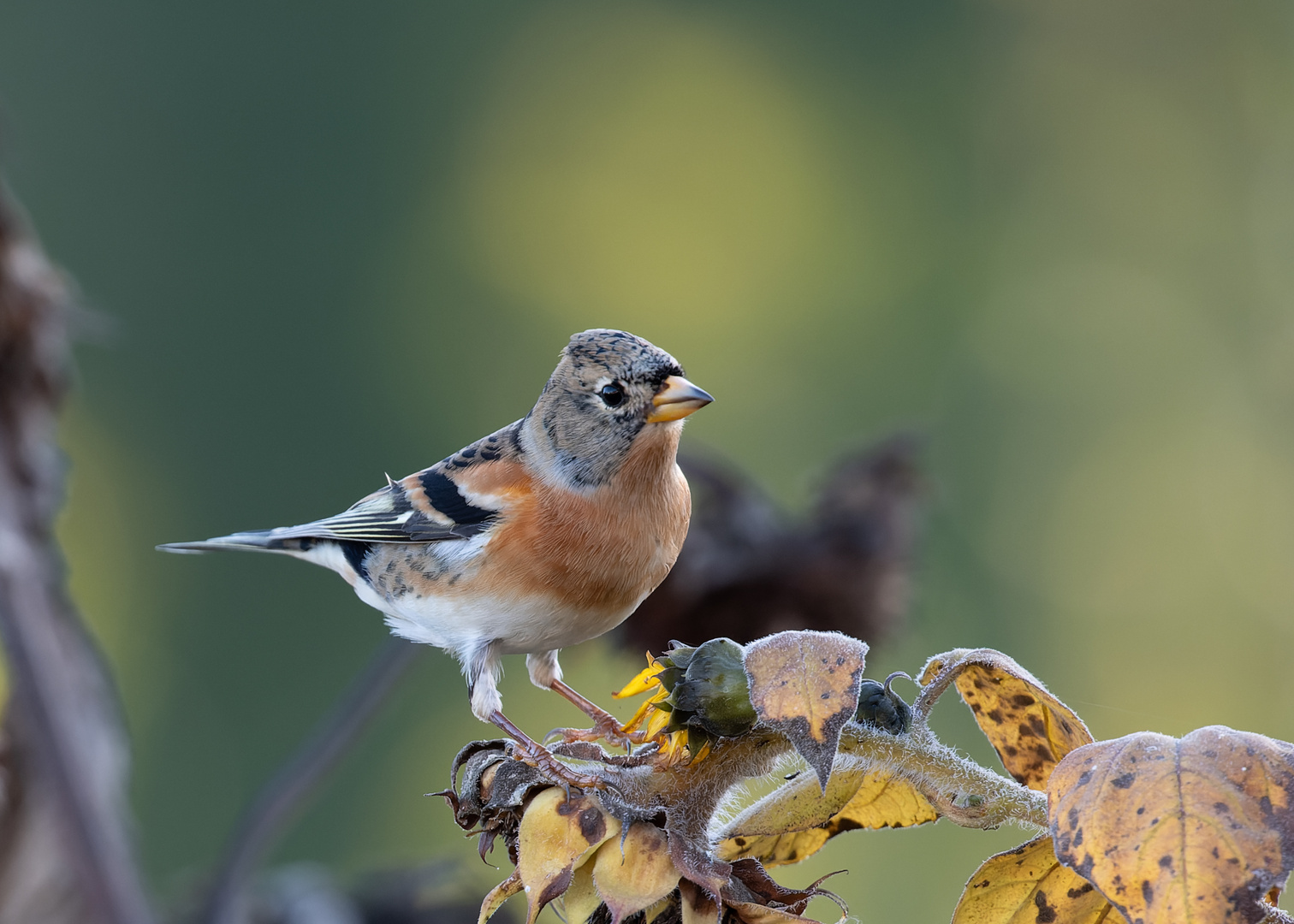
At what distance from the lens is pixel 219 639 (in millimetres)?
9586

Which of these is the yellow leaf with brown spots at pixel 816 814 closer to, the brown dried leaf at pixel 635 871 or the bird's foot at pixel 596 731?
the brown dried leaf at pixel 635 871

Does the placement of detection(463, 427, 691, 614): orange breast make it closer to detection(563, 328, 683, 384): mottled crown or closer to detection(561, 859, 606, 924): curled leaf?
detection(563, 328, 683, 384): mottled crown

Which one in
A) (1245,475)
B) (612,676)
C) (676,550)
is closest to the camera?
(676,550)

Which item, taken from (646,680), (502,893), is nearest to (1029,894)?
(646,680)

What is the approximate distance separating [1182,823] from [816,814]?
0.38m

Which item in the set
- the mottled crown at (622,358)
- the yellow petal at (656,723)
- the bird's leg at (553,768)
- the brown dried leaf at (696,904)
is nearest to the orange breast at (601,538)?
the mottled crown at (622,358)

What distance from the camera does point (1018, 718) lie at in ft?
4.57

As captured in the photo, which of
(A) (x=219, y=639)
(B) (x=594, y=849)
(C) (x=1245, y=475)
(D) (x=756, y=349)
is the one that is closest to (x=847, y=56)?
(D) (x=756, y=349)

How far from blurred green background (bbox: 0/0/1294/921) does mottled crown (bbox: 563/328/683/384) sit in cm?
489

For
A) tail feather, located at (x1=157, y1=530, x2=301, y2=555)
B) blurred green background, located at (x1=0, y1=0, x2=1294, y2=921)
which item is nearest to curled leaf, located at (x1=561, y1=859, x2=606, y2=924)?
tail feather, located at (x1=157, y1=530, x2=301, y2=555)

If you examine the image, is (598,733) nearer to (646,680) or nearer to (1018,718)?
(646,680)

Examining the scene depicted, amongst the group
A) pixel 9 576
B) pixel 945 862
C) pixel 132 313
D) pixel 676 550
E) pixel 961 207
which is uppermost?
pixel 132 313

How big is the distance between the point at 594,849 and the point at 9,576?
1403mm

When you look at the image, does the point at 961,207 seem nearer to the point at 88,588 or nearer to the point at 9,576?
the point at 88,588
